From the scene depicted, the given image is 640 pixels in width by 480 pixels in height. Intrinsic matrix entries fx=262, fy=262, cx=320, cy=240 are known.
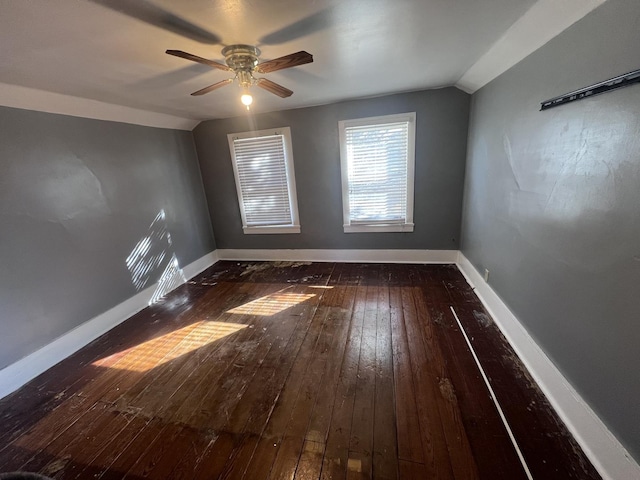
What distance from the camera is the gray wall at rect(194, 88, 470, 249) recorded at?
3236 mm

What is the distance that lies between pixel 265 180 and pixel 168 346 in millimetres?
2490

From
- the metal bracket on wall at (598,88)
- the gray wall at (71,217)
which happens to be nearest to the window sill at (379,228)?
the metal bracket on wall at (598,88)

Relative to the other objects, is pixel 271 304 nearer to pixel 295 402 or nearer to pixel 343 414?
pixel 295 402

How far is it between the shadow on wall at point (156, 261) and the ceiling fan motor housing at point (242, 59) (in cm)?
231

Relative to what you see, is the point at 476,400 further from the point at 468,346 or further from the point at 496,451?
the point at 468,346

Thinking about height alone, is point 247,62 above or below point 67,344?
above

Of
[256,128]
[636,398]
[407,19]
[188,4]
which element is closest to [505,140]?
[407,19]

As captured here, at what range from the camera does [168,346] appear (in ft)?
7.82

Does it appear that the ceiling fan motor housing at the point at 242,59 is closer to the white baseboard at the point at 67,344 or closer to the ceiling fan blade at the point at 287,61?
the ceiling fan blade at the point at 287,61

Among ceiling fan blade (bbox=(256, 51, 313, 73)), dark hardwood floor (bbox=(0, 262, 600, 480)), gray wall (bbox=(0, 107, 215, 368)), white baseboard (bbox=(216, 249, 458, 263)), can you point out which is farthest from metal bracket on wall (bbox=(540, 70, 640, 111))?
gray wall (bbox=(0, 107, 215, 368))

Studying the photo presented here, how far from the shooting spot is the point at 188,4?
4.02 feet

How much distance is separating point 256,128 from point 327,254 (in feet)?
6.94

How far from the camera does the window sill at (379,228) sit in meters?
3.66

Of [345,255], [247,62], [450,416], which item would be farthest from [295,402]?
[345,255]
